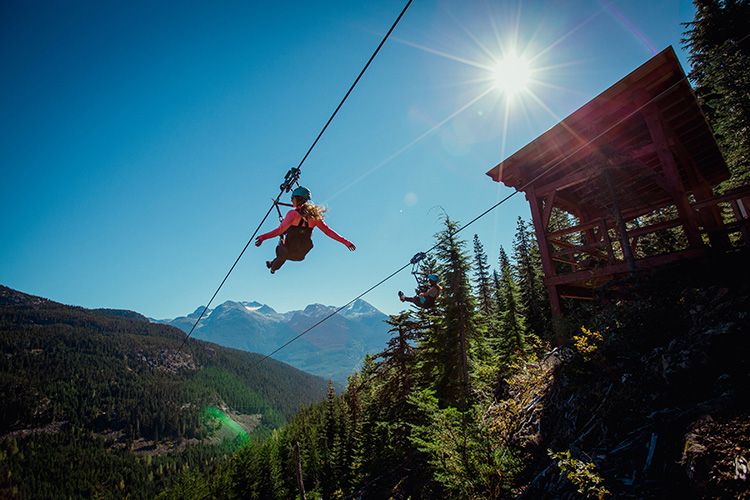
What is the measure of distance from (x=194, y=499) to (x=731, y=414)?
55.9 metres

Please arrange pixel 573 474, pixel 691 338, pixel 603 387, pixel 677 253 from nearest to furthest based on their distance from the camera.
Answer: pixel 573 474, pixel 691 338, pixel 603 387, pixel 677 253

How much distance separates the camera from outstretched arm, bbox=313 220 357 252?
602 cm

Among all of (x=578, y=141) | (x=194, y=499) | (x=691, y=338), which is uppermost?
(x=578, y=141)

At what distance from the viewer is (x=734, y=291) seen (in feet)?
14.0

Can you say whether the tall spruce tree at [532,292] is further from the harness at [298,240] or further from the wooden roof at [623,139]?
the harness at [298,240]

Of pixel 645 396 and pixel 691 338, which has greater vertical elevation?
pixel 691 338

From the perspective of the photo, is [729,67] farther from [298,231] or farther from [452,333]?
[298,231]

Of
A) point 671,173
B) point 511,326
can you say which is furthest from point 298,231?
point 511,326

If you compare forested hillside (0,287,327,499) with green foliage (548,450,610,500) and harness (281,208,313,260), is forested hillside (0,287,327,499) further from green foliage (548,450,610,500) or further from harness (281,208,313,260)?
green foliage (548,450,610,500)

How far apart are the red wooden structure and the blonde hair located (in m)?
5.56

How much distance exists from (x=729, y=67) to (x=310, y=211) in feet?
61.6

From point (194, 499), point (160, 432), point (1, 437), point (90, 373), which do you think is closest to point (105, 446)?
point (160, 432)

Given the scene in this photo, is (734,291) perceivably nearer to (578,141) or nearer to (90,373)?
(578,141)

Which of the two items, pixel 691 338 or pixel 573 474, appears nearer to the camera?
pixel 573 474
